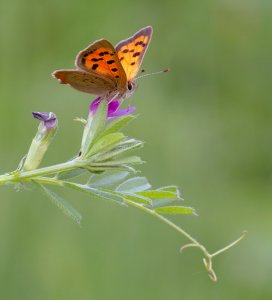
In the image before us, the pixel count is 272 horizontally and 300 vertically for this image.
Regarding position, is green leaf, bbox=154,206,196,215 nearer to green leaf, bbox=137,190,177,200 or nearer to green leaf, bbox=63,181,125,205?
green leaf, bbox=137,190,177,200

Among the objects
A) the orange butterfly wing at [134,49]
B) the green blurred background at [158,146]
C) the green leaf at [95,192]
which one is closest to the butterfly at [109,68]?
the orange butterfly wing at [134,49]

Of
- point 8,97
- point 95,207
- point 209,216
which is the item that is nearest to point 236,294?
point 209,216

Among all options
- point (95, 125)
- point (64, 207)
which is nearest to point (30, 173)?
point (64, 207)

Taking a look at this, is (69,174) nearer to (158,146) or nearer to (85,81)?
(85,81)

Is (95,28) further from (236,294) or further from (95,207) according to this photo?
(236,294)

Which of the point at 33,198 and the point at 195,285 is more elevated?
the point at 33,198

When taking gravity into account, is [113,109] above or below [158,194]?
above
